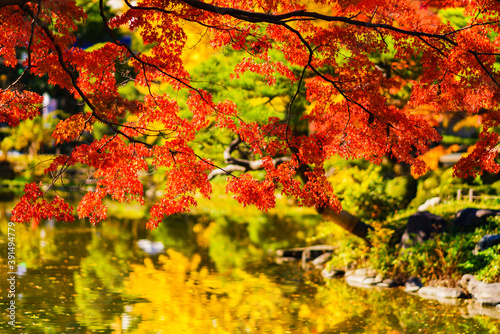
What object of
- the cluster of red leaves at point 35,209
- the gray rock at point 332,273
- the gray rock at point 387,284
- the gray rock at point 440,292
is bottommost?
the gray rock at point 440,292

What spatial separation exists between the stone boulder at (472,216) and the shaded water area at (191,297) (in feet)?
7.57

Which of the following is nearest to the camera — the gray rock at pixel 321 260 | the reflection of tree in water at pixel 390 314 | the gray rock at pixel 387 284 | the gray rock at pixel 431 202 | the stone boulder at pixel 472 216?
the reflection of tree in water at pixel 390 314

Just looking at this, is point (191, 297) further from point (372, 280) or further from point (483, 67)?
point (483, 67)

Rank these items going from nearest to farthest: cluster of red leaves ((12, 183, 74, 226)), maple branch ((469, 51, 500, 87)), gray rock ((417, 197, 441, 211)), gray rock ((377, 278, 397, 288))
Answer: cluster of red leaves ((12, 183, 74, 226)) < maple branch ((469, 51, 500, 87)) < gray rock ((377, 278, 397, 288)) < gray rock ((417, 197, 441, 211))

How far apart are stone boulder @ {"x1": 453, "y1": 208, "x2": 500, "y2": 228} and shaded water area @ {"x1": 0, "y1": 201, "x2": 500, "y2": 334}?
2307mm

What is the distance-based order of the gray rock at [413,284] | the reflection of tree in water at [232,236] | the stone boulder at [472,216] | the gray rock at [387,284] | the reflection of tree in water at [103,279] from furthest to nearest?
the reflection of tree in water at [232,236] < the stone boulder at [472,216] < the gray rock at [387,284] < the gray rock at [413,284] < the reflection of tree in water at [103,279]

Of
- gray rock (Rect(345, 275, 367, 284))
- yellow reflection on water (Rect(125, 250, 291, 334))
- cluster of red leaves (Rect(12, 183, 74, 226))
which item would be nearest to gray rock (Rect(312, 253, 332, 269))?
gray rock (Rect(345, 275, 367, 284))

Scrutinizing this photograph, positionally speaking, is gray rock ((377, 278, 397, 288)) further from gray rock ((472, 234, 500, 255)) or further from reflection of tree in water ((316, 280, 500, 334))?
gray rock ((472, 234, 500, 255))

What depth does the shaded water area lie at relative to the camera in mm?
9797

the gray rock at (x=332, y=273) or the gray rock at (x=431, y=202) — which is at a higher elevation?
the gray rock at (x=431, y=202)

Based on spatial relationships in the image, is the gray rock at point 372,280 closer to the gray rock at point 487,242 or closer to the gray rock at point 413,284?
the gray rock at point 413,284

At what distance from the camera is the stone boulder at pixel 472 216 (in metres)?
13.6

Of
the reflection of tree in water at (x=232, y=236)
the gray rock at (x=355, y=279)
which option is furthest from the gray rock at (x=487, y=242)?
the reflection of tree in water at (x=232, y=236)

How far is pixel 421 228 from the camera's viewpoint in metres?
13.8
